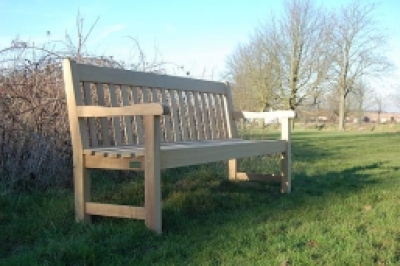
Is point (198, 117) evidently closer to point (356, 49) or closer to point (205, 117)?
point (205, 117)

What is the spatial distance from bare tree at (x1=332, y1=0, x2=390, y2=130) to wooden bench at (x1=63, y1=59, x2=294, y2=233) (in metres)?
20.2

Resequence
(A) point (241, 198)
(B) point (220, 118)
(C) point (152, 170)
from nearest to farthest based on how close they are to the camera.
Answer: (C) point (152, 170) → (A) point (241, 198) → (B) point (220, 118)

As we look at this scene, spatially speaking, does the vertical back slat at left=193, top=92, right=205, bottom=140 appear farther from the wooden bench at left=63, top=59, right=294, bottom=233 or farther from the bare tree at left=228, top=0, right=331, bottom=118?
the bare tree at left=228, top=0, right=331, bottom=118

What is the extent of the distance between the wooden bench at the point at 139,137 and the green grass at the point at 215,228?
0.20 meters

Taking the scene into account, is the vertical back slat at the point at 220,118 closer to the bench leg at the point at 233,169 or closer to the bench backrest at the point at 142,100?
the bench backrest at the point at 142,100

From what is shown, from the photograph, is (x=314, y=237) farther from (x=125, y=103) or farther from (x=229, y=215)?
(x=125, y=103)

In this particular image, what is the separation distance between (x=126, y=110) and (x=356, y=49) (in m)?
23.3

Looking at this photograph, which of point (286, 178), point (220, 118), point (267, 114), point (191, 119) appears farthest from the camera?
point (220, 118)

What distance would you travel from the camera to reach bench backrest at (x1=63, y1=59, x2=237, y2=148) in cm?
299

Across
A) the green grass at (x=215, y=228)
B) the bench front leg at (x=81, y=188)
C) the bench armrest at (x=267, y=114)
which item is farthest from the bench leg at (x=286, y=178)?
the bench front leg at (x=81, y=188)

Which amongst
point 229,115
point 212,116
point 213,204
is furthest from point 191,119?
point 213,204

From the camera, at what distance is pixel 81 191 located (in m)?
2.93

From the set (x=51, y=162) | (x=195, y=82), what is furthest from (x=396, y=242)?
(x=51, y=162)

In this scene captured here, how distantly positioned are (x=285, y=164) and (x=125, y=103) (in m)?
1.90
